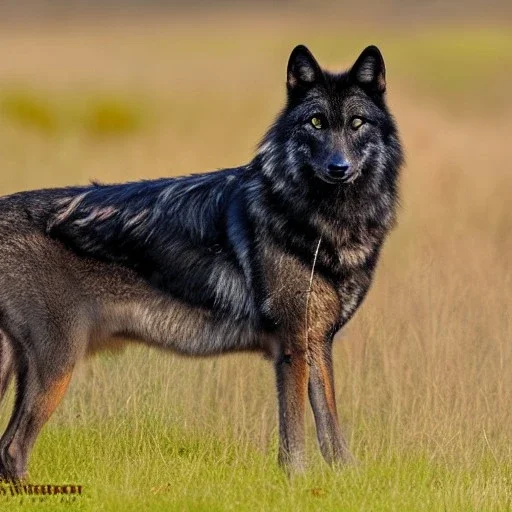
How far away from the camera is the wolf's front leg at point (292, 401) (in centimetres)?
634

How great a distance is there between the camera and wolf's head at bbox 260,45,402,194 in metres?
6.35

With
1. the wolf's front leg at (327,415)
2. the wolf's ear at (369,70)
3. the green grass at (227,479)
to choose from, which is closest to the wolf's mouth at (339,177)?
the wolf's ear at (369,70)

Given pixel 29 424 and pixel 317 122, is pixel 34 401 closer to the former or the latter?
pixel 29 424

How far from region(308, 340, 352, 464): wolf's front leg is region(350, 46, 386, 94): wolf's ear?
153 cm

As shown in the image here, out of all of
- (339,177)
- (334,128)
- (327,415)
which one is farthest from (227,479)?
(334,128)

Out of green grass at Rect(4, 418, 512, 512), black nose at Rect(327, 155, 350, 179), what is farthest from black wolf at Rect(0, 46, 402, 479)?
green grass at Rect(4, 418, 512, 512)

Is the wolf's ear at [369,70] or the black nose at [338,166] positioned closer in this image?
the black nose at [338,166]

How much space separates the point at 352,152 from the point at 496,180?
34.2ft

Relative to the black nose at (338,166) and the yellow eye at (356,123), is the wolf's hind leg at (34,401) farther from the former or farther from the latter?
the yellow eye at (356,123)

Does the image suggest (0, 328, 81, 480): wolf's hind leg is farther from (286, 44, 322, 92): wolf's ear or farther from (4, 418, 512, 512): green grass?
(286, 44, 322, 92): wolf's ear

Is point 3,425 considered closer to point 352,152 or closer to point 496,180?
point 352,152

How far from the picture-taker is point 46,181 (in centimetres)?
1600

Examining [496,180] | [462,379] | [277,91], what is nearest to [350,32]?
[277,91]

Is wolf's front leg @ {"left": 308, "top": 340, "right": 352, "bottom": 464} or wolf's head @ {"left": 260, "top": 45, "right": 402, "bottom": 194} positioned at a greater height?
wolf's head @ {"left": 260, "top": 45, "right": 402, "bottom": 194}
